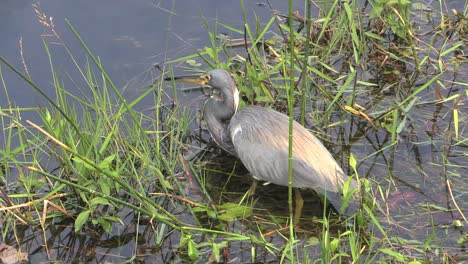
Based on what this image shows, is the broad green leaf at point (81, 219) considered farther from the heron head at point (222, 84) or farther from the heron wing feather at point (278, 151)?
the heron head at point (222, 84)

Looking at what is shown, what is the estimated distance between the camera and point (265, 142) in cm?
510

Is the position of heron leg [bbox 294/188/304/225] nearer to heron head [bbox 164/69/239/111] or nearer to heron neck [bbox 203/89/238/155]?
heron neck [bbox 203/89/238/155]

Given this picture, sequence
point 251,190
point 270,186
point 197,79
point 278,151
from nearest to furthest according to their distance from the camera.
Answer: point 278,151 < point 251,190 < point 270,186 < point 197,79

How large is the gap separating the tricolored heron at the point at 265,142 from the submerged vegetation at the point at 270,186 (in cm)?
18

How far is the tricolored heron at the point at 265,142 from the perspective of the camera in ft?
16.1

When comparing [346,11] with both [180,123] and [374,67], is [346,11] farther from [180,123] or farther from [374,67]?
[180,123]

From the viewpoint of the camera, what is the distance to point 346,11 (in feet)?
19.3

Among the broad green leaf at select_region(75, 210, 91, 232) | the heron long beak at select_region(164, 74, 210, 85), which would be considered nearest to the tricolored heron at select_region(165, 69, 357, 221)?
the heron long beak at select_region(164, 74, 210, 85)

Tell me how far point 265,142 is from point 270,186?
1.19 ft

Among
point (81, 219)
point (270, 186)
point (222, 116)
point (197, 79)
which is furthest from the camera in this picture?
point (197, 79)

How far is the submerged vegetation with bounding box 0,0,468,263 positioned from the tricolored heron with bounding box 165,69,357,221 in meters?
0.18

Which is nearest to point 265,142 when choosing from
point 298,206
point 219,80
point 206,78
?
point 298,206

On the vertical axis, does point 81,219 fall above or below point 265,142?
below

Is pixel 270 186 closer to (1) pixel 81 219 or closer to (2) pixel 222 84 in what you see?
(2) pixel 222 84
